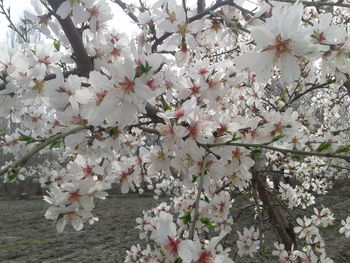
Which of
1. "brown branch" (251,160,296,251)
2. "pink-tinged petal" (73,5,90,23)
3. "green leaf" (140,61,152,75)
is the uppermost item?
"pink-tinged petal" (73,5,90,23)

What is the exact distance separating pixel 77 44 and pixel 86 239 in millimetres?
6764

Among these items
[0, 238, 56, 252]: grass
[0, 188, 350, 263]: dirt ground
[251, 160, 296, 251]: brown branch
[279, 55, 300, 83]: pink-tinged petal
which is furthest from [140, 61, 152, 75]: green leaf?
[0, 238, 56, 252]: grass

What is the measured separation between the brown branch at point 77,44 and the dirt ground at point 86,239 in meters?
4.35

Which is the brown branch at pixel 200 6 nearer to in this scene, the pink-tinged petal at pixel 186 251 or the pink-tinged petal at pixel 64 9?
the pink-tinged petal at pixel 64 9

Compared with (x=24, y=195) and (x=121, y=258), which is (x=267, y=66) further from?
(x=24, y=195)

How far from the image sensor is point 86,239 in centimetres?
754

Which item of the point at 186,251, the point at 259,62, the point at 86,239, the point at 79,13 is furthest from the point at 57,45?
the point at 86,239

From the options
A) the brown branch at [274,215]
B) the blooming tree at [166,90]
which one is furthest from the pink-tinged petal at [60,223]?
the brown branch at [274,215]

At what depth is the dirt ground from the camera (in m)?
6.06

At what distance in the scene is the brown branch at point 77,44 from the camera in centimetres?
142

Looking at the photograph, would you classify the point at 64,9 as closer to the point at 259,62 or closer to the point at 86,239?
the point at 259,62

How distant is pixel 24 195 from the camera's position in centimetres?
1919

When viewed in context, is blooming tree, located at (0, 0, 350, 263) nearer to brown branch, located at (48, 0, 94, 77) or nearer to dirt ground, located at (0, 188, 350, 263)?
brown branch, located at (48, 0, 94, 77)

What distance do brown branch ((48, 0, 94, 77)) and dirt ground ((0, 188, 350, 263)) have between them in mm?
4348
